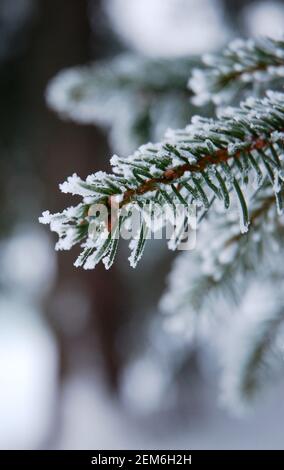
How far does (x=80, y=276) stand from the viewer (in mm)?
3193

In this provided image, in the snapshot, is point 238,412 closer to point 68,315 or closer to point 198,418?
point 68,315

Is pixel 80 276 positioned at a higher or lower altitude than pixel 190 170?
higher

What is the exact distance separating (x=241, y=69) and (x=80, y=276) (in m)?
2.78

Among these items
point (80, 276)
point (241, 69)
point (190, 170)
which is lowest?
point (190, 170)

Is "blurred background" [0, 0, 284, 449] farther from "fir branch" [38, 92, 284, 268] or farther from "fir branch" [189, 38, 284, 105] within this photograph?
"fir branch" [38, 92, 284, 268]

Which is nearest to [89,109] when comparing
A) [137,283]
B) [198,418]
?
[137,283]

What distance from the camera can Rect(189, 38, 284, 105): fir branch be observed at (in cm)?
48

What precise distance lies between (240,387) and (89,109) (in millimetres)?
489

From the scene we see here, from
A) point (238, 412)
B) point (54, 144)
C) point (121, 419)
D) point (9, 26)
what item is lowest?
point (238, 412)

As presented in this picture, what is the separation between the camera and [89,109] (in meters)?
0.74

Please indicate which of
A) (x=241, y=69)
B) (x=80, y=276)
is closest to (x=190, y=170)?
(x=241, y=69)

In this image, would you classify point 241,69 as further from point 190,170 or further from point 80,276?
point 80,276

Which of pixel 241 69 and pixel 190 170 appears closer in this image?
pixel 190 170

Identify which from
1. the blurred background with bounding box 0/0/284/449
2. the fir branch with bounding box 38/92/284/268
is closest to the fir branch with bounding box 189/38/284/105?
the fir branch with bounding box 38/92/284/268
